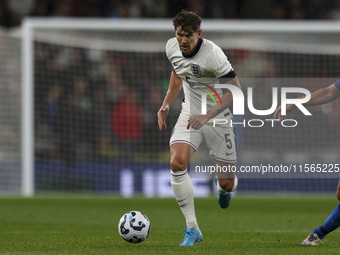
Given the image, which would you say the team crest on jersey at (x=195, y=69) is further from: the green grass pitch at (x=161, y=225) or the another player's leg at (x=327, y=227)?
the another player's leg at (x=327, y=227)

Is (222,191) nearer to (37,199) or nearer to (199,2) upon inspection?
(37,199)

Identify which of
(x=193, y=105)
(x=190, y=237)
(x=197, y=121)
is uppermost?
(x=193, y=105)

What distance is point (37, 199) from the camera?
1366 cm

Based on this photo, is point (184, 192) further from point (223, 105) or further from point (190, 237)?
point (223, 105)

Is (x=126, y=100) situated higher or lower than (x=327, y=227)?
higher

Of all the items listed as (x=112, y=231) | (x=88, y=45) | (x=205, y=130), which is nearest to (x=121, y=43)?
(x=88, y=45)

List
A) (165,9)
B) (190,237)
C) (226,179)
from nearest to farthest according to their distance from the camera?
(190,237)
(226,179)
(165,9)

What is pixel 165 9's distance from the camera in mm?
19062

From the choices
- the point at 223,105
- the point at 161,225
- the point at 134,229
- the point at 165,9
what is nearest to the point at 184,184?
the point at 134,229

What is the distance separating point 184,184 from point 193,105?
83 cm

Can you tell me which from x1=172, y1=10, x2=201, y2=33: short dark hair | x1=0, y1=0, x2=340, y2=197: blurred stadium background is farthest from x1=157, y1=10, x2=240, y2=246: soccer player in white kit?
x1=0, y1=0, x2=340, y2=197: blurred stadium background

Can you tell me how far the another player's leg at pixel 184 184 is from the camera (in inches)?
272

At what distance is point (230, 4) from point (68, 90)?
5.47m

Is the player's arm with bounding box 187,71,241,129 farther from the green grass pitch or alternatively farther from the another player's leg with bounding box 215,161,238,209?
the green grass pitch
